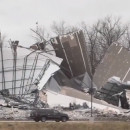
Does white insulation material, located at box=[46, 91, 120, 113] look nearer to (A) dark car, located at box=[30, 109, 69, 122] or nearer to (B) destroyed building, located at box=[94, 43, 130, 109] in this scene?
(B) destroyed building, located at box=[94, 43, 130, 109]

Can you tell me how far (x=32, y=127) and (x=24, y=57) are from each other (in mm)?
23286

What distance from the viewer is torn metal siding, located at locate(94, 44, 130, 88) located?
6350 centimetres

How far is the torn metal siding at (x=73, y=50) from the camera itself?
2479 inches

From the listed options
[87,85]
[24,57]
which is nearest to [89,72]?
[87,85]

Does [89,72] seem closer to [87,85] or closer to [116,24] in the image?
[87,85]

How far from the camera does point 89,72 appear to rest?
6406cm

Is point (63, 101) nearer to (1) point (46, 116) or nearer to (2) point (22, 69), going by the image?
(2) point (22, 69)

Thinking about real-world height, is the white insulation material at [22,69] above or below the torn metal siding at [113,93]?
above

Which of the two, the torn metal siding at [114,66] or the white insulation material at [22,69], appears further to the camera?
the torn metal siding at [114,66]

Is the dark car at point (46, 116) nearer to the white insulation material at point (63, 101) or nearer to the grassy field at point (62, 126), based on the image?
the grassy field at point (62, 126)

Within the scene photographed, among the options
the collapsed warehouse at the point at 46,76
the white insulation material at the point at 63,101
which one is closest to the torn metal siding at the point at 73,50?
the collapsed warehouse at the point at 46,76

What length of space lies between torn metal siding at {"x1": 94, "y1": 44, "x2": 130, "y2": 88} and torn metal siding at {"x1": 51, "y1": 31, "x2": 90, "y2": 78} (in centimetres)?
197

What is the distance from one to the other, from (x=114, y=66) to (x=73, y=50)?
19.0ft

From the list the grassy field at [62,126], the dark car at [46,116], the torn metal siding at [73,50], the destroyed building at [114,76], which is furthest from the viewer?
the torn metal siding at [73,50]
